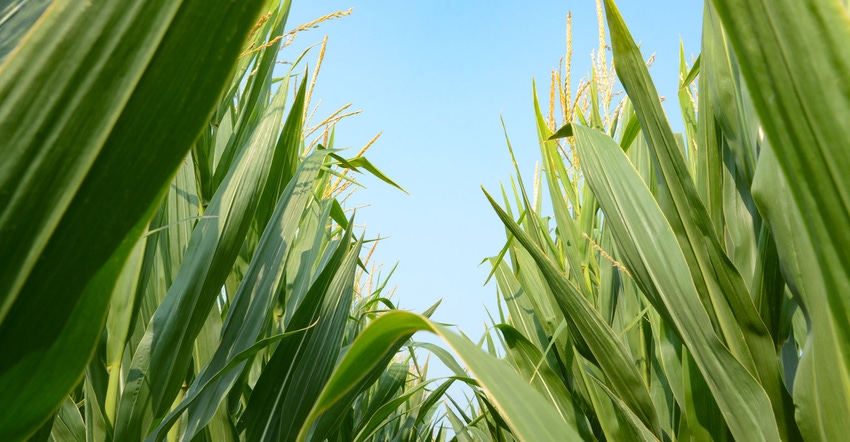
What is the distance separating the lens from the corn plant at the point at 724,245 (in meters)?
0.23

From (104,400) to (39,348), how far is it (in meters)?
0.43

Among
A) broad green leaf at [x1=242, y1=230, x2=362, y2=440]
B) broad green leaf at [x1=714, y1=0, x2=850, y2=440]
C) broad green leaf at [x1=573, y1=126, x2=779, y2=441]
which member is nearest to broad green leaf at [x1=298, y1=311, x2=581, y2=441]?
broad green leaf at [x1=714, y1=0, x2=850, y2=440]

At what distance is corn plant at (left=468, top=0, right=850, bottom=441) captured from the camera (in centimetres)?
23

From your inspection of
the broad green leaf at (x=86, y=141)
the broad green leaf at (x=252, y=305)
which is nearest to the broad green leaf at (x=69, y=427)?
the broad green leaf at (x=252, y=305)

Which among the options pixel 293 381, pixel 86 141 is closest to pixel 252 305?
pixel 293 381

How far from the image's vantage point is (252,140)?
65 centimetres

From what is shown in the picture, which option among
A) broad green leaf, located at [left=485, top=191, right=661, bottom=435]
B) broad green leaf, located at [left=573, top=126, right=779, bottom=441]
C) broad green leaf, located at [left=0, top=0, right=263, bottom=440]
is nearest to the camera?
broad green leaf, located at [left=0, top=0, right=263, bottom=440]

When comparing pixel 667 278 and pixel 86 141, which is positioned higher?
pixel 86 141

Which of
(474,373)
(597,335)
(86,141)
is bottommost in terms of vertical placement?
(597,335)

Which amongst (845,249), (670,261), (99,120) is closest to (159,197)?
(99,120)

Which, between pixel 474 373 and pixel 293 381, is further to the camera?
pixel 293 381

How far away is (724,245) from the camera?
583 millimetres

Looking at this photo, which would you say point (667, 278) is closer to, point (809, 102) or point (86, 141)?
point (809, 102)

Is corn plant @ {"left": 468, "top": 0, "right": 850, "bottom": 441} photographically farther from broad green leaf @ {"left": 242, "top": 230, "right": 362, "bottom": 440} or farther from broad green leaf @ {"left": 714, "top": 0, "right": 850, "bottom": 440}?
broad green leaf @ {"left": 242, "top": 230, "right": 362, "bottom": 440}
